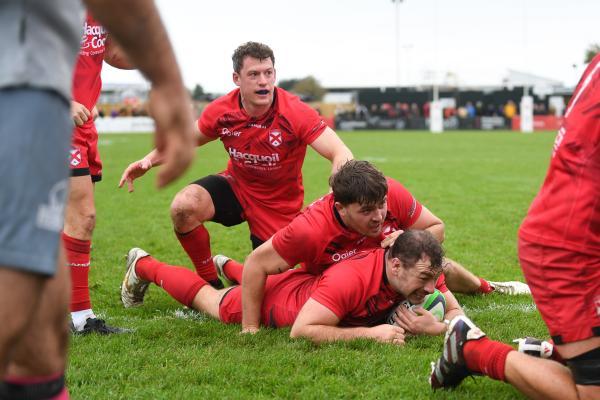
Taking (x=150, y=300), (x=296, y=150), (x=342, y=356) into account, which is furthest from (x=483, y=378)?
(x=150, y=300)

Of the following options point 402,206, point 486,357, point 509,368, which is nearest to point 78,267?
point 402,206

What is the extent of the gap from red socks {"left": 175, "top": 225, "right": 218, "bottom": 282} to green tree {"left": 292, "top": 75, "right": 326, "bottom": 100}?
6902 centimetres

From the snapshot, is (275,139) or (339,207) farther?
(275,139)

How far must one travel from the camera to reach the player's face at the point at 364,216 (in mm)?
4457

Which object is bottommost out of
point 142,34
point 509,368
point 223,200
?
point 509,368

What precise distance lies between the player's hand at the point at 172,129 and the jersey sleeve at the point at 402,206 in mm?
3194

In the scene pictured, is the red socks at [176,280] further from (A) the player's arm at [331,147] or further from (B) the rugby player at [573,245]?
(B) the rugby player at [573,245]

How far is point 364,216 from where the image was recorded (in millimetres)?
4488

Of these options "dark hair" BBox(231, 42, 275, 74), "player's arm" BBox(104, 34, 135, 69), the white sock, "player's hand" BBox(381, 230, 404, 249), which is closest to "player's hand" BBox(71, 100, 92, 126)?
"player's arm" BBox(104, 34, 135, 69)

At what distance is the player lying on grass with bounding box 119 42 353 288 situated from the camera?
5.74m

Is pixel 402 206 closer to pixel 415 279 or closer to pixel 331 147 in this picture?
pixel 331 147

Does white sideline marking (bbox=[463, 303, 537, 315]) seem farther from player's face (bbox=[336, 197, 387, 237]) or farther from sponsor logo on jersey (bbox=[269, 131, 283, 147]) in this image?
sponsor logo on jersey (bbox=[269, 131, 283, 147])

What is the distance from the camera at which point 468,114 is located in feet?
157

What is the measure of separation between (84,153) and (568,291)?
126 inches
